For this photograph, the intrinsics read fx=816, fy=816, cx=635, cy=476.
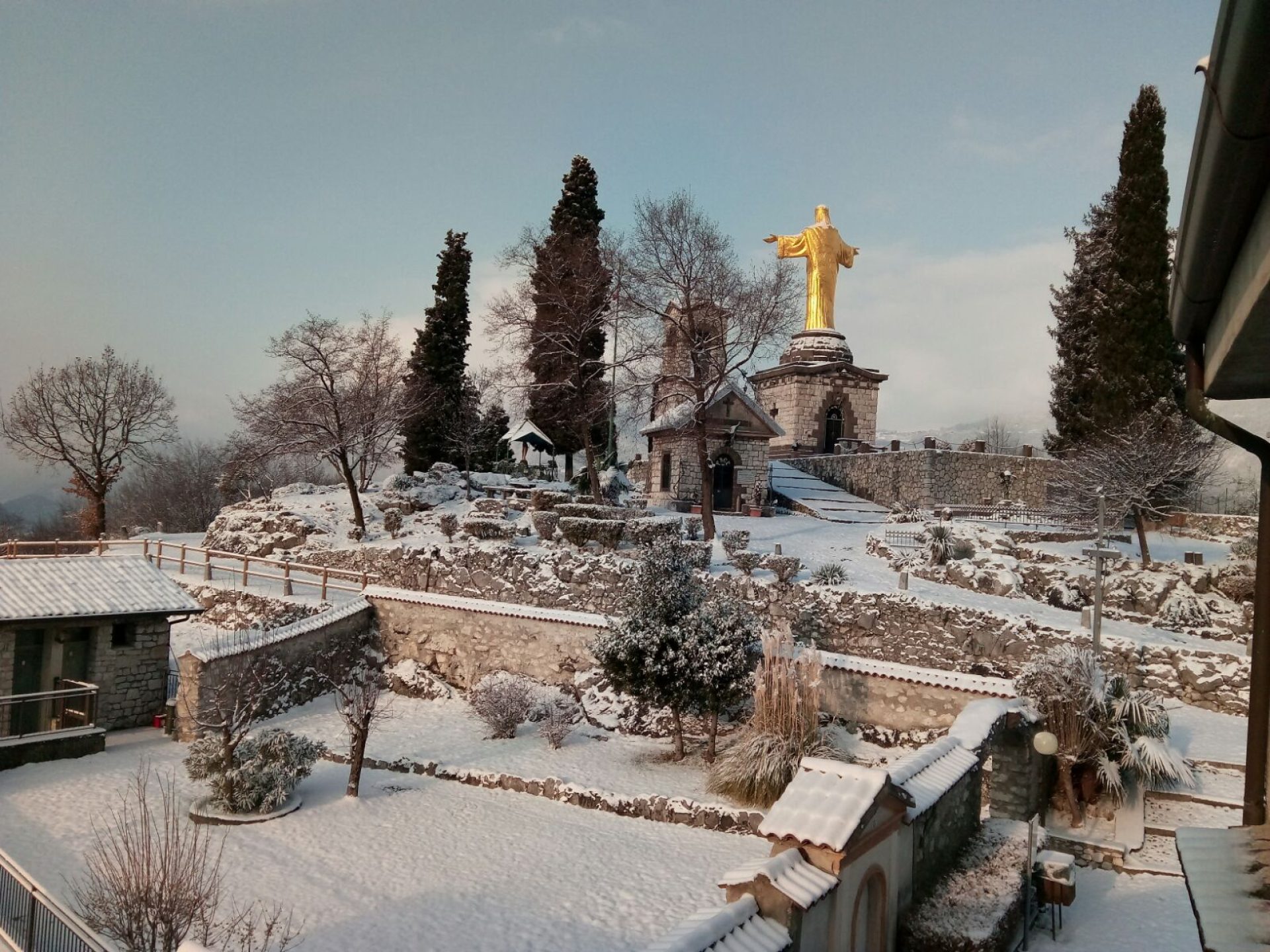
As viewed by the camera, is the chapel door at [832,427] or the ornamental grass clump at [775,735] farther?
the chapel door at [832,427]

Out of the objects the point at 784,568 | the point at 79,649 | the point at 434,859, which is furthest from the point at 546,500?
the point at 434,859

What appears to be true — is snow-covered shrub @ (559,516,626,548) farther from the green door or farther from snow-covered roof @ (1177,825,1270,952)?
snow-covered roof @ (1177,825,1270,952)

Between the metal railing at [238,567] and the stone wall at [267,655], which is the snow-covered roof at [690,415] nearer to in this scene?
the metal railing at [238,567]

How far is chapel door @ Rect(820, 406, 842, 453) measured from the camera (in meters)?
35.3

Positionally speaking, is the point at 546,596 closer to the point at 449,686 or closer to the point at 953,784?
the point at 449,686

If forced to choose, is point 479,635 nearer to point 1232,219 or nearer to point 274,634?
point 274,634

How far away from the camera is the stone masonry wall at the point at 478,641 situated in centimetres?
1633

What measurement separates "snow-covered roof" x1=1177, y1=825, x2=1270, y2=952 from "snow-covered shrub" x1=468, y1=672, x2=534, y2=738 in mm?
13346

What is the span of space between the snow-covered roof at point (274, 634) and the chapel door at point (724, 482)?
1339 centimetres

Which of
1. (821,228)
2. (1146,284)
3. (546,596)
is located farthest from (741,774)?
(821,228)

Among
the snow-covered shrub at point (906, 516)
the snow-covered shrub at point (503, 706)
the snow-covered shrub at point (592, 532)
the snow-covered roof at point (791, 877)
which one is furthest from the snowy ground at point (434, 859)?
the snow-covered shrub at point (906, 516)

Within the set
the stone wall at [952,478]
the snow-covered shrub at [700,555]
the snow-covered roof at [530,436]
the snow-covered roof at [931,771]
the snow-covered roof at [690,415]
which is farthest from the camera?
the snow-covered roof at [530,436]

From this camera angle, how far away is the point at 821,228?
35406 mm

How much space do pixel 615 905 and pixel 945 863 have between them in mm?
3619
